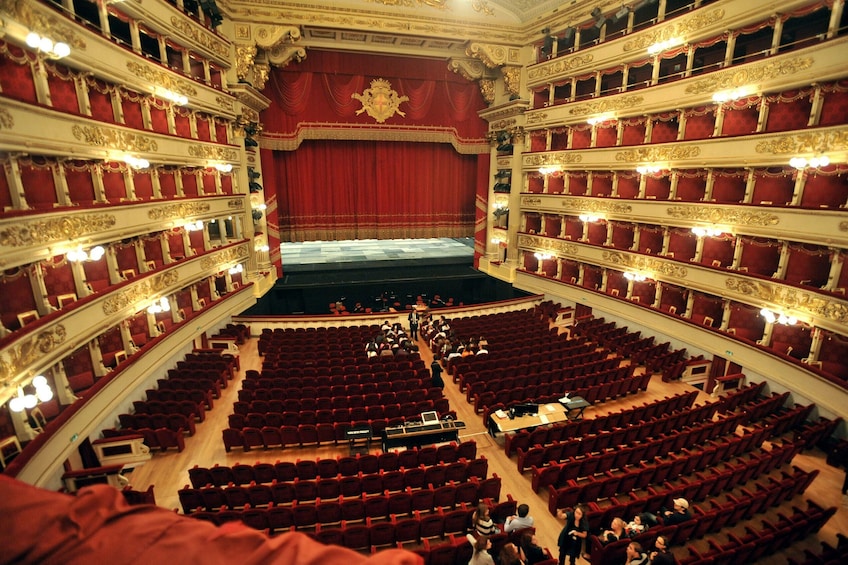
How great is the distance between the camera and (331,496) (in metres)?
7.35

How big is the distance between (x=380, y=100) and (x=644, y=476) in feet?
62.1

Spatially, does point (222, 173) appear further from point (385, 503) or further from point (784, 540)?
point (784, 540)

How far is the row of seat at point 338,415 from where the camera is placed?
30.9ft

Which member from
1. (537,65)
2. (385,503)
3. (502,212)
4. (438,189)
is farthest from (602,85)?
(385,503)

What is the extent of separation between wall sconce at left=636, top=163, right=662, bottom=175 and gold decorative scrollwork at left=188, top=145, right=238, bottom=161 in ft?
51.2

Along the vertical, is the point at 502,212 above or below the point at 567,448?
above

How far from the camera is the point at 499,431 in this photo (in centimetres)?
943

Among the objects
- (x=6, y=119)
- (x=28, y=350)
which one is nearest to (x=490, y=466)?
(x=28, y=350)

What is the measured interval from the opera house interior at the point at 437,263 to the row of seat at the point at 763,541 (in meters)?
0.07

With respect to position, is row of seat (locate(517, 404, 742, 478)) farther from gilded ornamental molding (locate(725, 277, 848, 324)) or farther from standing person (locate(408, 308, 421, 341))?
standing person (locate(408, 308, 421, 341))

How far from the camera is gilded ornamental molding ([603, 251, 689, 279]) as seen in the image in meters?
14.6

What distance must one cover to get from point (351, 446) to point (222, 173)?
40.4 feet

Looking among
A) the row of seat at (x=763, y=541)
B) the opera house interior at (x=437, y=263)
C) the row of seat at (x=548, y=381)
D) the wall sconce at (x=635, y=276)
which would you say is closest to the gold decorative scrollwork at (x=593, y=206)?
the opera house interior at (x=437, y=263)

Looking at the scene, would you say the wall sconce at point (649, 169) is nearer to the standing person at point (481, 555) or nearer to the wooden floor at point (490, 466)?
the wooden floor at point (490, 466)
